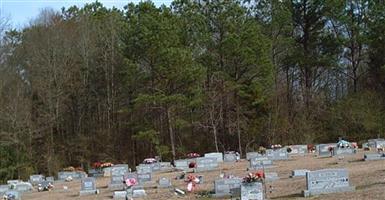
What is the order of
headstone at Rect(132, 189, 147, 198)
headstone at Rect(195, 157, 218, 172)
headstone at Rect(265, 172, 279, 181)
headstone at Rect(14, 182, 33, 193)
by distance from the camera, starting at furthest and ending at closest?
headstone at Rect(14, 182, 33, 193)
headstone at Rect(195, 157, 218, 172)
headstone at Rect(265, 172, 279, 181)
headstone at Rect(132, 189, 147, 198)

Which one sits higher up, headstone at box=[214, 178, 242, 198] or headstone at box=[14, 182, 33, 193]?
headstone at box=[214, 178, 242, 198]

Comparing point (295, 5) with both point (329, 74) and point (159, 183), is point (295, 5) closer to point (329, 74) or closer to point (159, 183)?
point (329, 74)

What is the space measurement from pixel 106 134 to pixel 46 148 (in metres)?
3.90

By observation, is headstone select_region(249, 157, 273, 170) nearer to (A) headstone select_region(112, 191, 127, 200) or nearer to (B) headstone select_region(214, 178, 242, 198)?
(A) headstone select_region(112, 191, 127, 200)

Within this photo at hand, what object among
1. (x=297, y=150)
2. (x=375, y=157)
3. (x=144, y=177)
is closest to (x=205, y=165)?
(x=144, y=177)

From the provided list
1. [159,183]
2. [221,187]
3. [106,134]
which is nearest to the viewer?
[221,187]

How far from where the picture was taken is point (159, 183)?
19828 millimetres

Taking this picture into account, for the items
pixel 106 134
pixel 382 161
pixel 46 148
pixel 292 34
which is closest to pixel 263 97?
pixel 292 34

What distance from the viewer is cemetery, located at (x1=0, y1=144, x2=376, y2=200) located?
1397cm

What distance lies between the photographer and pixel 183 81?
3653cm

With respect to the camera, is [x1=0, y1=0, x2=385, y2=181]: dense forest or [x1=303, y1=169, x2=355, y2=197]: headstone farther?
[x1=0, y1=0, x2=385, y2=181]: dense forest

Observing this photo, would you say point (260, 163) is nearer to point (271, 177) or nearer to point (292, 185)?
point (271, 177)

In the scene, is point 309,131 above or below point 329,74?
below

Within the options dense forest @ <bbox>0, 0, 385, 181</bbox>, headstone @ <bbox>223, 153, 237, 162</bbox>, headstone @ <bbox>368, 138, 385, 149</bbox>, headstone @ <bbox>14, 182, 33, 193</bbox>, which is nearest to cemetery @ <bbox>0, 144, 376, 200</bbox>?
headstone @ <bbox>14, 182, 33, 193</bbox>
